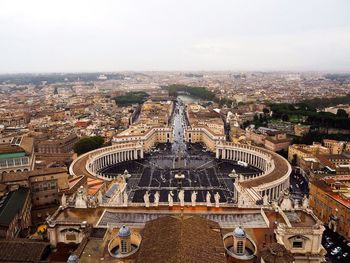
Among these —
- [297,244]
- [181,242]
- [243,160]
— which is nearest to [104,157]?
[243,160]

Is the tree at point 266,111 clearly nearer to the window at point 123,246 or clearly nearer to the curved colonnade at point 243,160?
the curved colonnade at point 243,160

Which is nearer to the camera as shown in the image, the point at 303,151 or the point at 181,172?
the point at 181,172

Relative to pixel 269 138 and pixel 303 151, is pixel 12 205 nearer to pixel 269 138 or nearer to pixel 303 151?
pixel 303 151

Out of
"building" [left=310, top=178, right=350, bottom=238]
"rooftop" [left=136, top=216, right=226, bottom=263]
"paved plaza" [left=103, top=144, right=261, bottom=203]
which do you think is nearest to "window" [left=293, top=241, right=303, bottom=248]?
"rooftop" [left=136, top=216, right=226, bottom=263]

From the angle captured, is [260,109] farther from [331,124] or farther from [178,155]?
[178,155]

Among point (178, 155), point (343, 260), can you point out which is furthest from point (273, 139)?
point (343, 260)

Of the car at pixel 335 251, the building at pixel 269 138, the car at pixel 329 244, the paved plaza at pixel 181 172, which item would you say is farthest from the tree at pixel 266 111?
the car at pixel 335 251

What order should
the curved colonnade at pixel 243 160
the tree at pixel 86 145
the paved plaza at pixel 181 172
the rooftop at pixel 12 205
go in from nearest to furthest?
the rooftop at pixel 12 205 → the curved colonnade at pixel 243 160 → the paved plaza at pixel 181 172 → the tree at pixel 86 145

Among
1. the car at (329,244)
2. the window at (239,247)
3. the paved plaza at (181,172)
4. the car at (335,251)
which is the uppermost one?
the window at (239,247)
